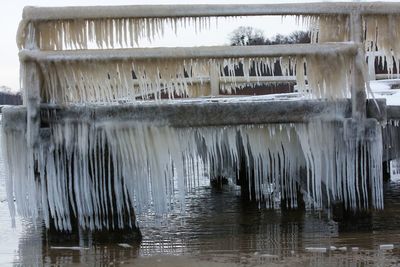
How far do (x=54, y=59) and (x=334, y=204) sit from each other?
3.23 m

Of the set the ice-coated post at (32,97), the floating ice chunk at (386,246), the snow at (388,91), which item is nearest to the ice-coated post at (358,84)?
the snow at (388,91)

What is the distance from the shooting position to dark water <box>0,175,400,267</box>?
644 centimetres

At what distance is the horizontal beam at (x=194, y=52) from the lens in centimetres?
641

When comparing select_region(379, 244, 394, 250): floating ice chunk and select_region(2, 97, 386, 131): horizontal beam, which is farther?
select_region(379, 244, 394, 250): floating ice chunk

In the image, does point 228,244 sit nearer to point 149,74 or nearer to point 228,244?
point 228,244

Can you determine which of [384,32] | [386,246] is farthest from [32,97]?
[386,246]

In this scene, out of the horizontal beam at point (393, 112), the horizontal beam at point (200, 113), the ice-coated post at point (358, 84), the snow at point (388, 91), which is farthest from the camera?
the snow at point (388, 91)

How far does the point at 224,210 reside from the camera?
32.8 ft

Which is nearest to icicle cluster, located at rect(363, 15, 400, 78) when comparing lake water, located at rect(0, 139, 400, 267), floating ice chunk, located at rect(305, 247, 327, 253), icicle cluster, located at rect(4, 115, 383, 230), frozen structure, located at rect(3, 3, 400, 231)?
frozen structure, located at rect(3, 3, 400, 231)

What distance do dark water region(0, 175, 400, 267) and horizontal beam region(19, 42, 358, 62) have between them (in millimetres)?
1933

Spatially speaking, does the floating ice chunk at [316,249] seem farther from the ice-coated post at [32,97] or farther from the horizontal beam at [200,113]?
the ice-coated post at [32,97]

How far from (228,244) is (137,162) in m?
1.39

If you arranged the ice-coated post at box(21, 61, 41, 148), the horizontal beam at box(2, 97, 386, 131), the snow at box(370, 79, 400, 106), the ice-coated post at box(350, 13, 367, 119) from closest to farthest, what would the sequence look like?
1. the ice-coated post at box(21, 61, 41, 148)
2. the horizontal beam at box(2, 97, 386, 131)
3. the ice-coated post at box(350, 13, 367, 119)
4. the snow at box(370, 79, 400, 106)

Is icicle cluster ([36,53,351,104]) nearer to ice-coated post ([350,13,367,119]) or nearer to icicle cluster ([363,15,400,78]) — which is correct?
ice-coated post ([350,13,367,119])
